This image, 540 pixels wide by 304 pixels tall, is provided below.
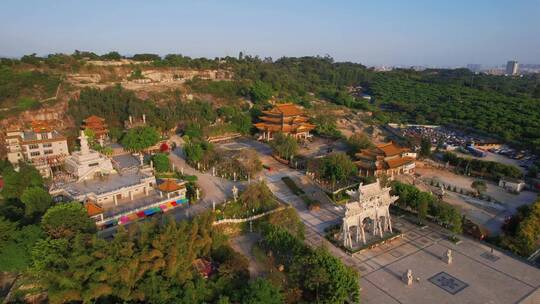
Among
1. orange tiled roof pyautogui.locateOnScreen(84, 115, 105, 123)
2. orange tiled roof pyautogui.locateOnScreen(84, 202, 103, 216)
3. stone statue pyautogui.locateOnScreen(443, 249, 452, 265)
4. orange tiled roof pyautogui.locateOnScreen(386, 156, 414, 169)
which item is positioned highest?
orange tiled roof pyautogui.locateOnScreen(84, 115, 105, 123)

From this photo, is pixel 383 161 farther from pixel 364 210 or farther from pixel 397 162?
pixel 364 210

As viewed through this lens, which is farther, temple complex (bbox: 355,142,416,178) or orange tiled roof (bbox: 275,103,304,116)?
orange tiled roof (bbox: 275,103,304,116)

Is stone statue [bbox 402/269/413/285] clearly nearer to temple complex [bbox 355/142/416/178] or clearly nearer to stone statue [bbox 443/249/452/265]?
stone statue [bbox 443/249/452/265]

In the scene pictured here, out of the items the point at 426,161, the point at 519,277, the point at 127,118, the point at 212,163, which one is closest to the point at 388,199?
the point at 519,277

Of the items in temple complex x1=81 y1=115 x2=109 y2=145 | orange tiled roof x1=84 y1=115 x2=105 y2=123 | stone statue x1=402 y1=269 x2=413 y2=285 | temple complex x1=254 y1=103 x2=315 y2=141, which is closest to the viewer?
stone statue x1=402 y1=269 x2=413 y2=285

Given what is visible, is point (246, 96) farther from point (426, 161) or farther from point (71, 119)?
point (426, 161)

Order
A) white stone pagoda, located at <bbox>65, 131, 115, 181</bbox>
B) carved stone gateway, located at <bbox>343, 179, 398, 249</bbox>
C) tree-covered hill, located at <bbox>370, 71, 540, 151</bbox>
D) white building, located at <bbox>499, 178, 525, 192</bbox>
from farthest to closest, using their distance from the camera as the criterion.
Result: 1. tree-covered hill, located at <bbox>370, 71, 540, 151</bbox>
2. white building, located at <bbox>499, 178, 525, 192</bbox>
3. white stone pagoda, located at <bbox>65, 131, 115, 181</bbox>
4. carved stone gateway, located at <bbox>343, 179, 398, 249</bbox>

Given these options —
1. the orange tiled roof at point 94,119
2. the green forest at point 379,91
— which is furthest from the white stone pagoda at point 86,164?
the green forest at point 379,91

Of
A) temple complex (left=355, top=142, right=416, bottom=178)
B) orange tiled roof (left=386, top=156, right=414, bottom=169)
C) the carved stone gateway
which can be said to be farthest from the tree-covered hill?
the carved stone gateway

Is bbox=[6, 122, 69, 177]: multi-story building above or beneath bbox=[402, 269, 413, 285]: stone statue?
above
